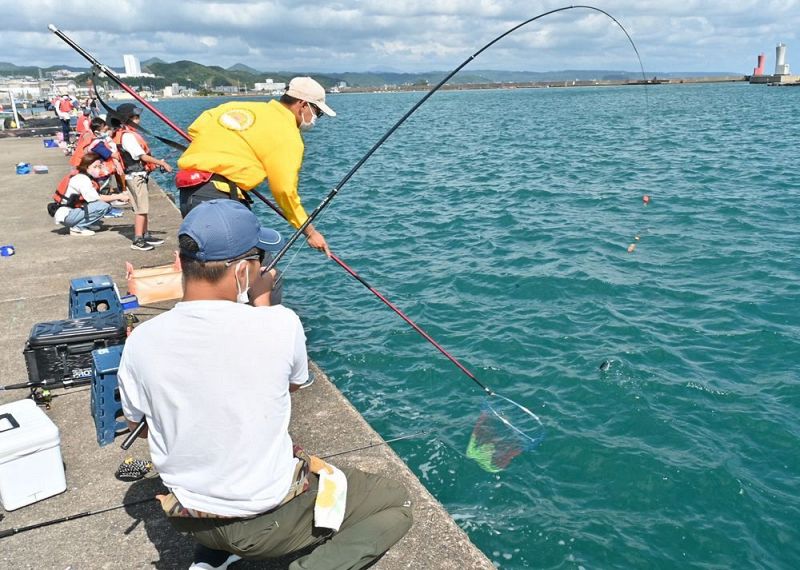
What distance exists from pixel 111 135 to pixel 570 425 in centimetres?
806

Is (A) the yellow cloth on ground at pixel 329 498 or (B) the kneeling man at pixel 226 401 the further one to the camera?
(A) the yellow cloth on ground at pixel 329 498

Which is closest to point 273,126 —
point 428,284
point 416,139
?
point 428,284

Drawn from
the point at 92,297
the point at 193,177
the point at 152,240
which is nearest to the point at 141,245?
the point at 152,240

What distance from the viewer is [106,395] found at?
4.00 metres

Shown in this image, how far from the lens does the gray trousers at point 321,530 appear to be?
2602 millimetres

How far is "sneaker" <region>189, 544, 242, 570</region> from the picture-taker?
289 centimetres

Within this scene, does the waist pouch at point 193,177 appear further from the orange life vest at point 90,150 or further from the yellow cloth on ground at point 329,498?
the orange life vest at point 90,150

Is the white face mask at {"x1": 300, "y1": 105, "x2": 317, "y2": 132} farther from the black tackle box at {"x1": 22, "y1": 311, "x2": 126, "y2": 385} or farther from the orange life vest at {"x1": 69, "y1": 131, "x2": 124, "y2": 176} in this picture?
the orange life vest at {"x1": 69, "y1": 131, "x2": 124, "y2": 176}

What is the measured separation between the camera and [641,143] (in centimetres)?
2731

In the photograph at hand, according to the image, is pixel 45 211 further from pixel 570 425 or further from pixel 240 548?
pixel 240 548

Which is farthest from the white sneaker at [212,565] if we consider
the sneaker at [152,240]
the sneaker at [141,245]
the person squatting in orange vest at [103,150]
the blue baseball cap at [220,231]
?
the person squatting in orange vest at [103,150]

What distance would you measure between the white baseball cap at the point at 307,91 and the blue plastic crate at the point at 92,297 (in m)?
2.52

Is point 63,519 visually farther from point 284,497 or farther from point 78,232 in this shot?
point 78,232

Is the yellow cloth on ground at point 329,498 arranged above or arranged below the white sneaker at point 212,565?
above
